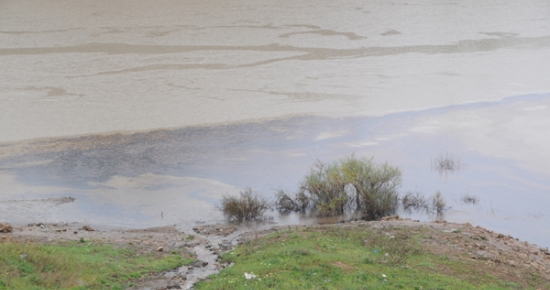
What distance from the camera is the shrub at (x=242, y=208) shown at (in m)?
16.8

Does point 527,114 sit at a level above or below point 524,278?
above

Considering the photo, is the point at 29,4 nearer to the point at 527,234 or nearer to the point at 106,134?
the point at 106,134

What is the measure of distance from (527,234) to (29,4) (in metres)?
44.6

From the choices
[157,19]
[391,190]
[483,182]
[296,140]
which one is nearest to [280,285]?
[391,190]

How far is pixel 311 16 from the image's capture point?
4859cm

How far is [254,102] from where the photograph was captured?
99.0 ft

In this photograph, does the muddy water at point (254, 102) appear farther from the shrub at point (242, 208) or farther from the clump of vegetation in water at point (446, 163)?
the shrub at point (242, 208)

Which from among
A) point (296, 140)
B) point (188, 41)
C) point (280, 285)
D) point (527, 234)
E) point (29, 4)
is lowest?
point (527, 234)

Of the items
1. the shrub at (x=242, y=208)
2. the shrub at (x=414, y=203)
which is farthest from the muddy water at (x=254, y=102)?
the shrub at (x=414, y=203)

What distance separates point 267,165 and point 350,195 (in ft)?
16.3

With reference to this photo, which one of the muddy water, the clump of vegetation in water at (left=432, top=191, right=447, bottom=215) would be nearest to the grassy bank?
the clump of vegetation in water at (left=432, top=191, right=447, bottom=215)

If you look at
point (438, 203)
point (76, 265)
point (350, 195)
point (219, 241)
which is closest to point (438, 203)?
point (438, 203)

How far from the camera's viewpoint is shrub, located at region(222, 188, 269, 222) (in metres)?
16.8

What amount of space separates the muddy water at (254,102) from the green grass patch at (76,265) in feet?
16.4
